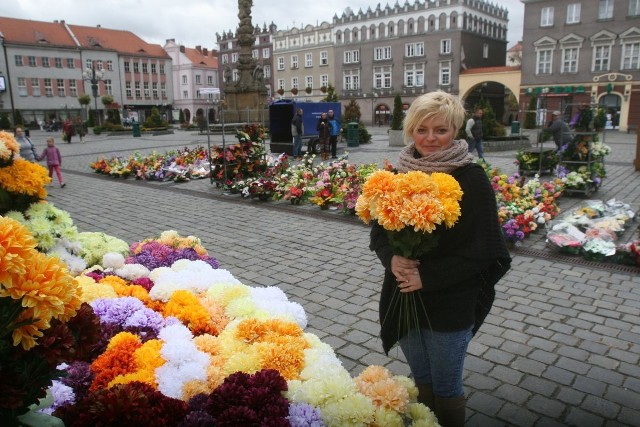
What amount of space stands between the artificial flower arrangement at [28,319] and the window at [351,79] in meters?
66.0

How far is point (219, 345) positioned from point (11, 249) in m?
1.97

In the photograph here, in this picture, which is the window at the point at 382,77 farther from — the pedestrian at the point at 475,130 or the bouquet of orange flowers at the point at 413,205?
the bouquet of orange flowers at the point at 413,205

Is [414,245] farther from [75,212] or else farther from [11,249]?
[75,212]

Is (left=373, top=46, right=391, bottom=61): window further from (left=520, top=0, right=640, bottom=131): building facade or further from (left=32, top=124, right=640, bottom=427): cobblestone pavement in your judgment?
(left=32, top=124, right=640, bottom=427): cobblestone pavement

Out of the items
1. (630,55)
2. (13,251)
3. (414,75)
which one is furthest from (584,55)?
(13,251)

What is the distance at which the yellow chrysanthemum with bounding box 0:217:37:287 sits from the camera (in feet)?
4.76

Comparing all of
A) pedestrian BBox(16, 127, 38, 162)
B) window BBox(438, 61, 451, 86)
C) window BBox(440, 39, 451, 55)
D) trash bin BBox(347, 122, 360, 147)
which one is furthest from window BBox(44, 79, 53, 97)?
pedestrian BBox(16, 127, 38, 162)

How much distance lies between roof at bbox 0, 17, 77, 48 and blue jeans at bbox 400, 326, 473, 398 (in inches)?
2917

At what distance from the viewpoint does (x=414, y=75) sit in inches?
2377

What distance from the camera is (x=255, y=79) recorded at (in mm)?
31094

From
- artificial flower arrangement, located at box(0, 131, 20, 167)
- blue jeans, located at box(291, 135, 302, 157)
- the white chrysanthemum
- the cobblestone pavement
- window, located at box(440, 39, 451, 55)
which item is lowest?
the cobblestone pavement

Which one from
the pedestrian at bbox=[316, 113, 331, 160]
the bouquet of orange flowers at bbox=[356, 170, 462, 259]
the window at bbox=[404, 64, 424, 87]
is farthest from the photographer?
the window at bbox=[404, 64, 424, 87]

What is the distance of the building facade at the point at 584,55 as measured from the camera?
138 ft

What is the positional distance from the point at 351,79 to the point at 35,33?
136 ft
